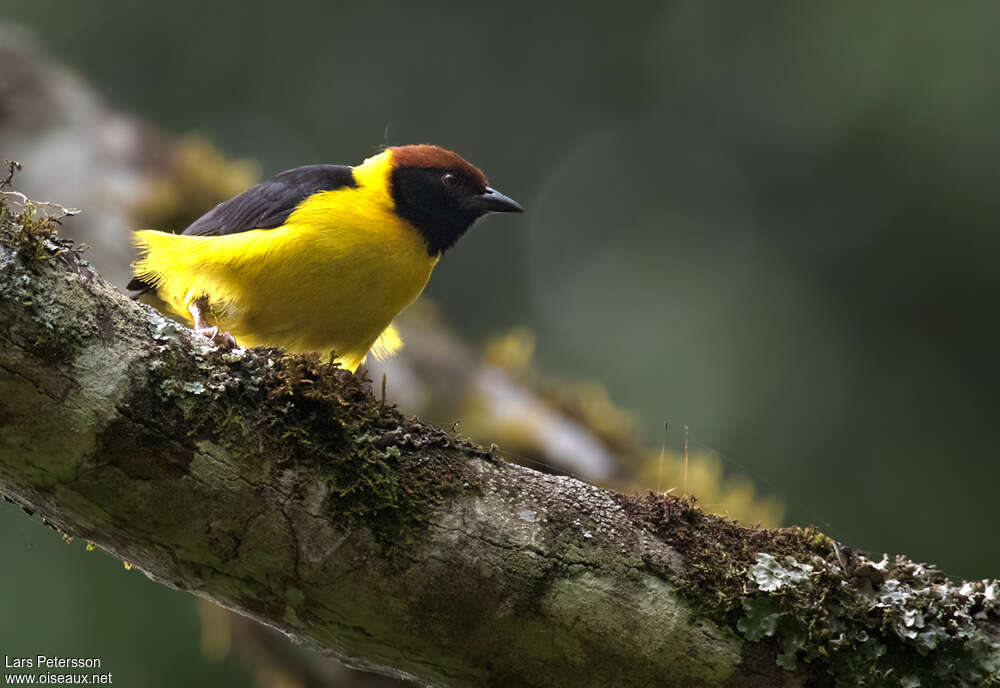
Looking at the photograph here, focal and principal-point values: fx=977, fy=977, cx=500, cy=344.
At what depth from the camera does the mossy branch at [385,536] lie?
211cm

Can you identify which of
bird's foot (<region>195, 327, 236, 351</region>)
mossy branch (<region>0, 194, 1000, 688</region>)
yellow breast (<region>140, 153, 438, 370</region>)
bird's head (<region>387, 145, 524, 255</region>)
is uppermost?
bird's head (<region>387, 145, 524, 255</region>)

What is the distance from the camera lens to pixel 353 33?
10.5m

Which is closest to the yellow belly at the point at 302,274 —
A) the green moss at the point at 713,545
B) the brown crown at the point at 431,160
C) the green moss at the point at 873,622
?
the brown crown at the point at 431,160

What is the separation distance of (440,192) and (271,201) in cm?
94

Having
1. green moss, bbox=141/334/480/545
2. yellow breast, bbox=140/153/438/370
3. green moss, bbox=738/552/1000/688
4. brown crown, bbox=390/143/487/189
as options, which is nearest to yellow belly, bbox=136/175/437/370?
yellow breast, bbox=140/153/438/370

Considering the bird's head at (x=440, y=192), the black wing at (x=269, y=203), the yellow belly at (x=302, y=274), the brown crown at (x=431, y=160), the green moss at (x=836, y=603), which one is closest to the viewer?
the green moss at (x=836, y=603)

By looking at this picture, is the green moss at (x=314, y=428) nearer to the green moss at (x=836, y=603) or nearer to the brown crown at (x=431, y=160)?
the green moss at (x=836, y=603)

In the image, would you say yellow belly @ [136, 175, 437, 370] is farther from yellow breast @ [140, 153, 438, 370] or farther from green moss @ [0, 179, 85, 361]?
green moss @ [0, 179, 85, 361]

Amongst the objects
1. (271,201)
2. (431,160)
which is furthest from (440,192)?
(271,201)

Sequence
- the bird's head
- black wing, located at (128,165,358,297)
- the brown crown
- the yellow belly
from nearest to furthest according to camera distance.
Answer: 1. the yellow belly
2. black wing, located at (128,165,358,297)
3. the bird's head
4. the brown crown

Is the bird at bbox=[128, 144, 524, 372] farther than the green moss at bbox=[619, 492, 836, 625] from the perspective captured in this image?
Yes

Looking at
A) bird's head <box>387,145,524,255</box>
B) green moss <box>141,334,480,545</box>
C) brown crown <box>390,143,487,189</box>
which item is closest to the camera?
green moss <box>141,334,480,545</box>

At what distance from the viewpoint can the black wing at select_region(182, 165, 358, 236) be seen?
14.2 feet

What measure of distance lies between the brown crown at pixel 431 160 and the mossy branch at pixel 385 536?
2798 millimetres
